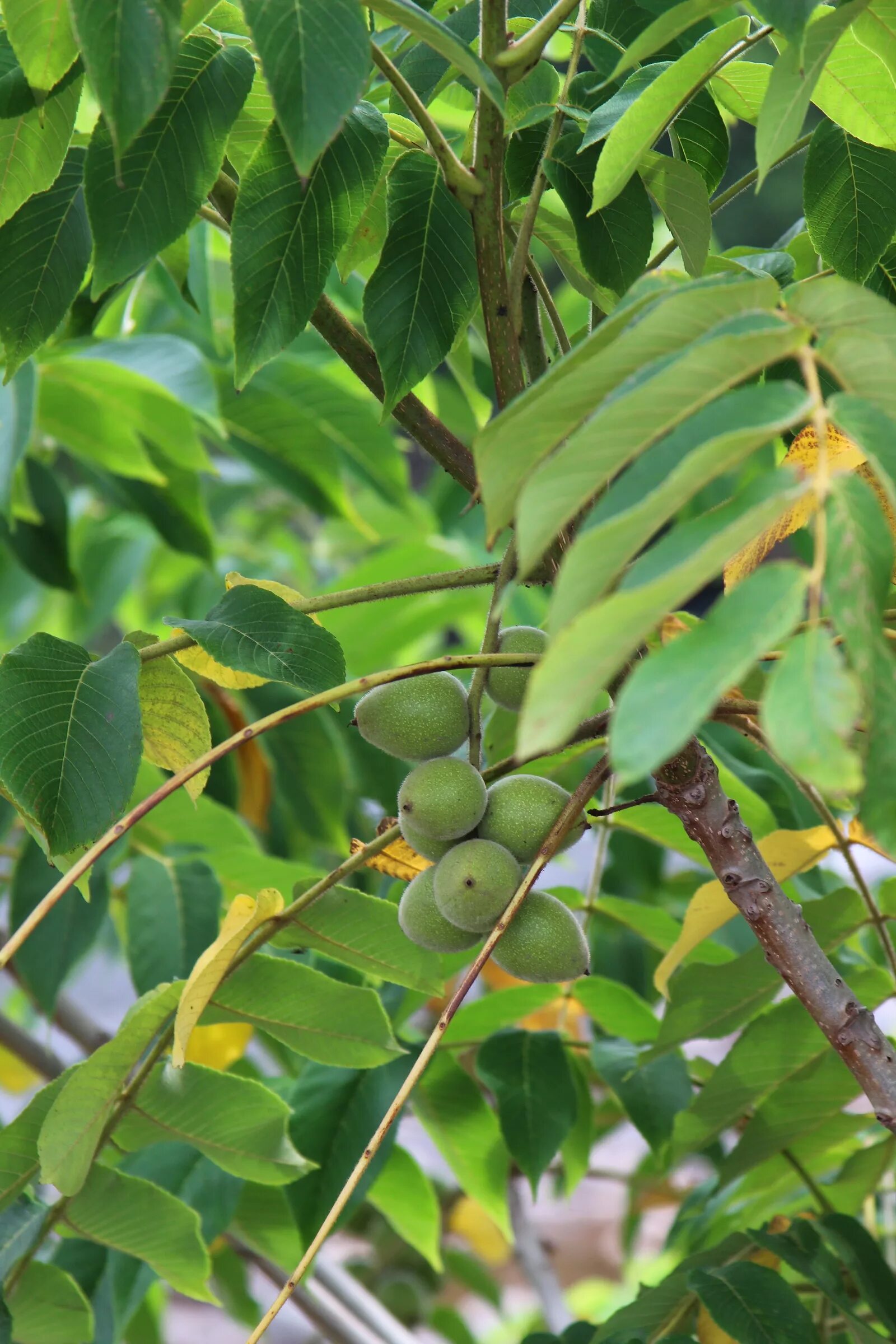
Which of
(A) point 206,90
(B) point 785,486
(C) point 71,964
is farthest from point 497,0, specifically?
(C) point 71,964

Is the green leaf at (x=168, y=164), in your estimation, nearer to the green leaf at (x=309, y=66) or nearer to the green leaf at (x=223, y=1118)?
the green leaf at (x=309, y=66)

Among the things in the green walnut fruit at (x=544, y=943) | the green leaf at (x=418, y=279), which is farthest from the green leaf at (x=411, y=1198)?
the green leaf at (x=418, y=279)

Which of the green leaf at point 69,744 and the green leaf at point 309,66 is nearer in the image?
the green leaf at point 309,66

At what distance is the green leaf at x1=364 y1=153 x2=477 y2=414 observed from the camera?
1.80 ft

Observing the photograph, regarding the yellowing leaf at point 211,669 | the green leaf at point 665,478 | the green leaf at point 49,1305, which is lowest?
the green leaf at point 49,1305

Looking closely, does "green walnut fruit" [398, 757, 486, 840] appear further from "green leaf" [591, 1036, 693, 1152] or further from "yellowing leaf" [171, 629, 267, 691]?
"green leaf" [591, 1036, 693, 1152]

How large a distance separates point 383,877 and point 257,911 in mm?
492

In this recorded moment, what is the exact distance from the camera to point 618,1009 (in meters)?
0.83

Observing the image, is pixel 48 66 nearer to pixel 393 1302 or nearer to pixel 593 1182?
pixel 393 1302

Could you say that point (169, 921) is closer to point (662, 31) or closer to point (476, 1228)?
point (662, 31)

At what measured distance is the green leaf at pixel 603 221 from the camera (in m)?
0.56

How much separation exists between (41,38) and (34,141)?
58 mm

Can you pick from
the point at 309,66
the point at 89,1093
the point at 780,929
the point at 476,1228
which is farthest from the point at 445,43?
the point at 476,1228

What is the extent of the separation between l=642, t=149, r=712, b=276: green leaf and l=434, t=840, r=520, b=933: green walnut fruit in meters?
0.27
